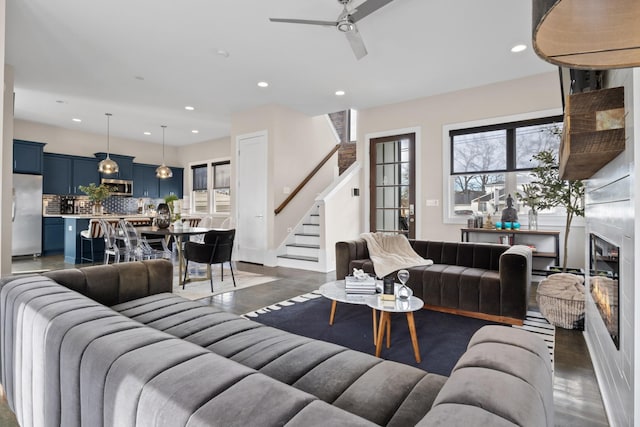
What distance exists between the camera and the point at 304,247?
618 centimetres

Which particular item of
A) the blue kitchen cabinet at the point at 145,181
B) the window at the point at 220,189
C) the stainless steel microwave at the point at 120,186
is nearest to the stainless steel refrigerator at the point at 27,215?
the stainless steel microwave at the point at 120,186

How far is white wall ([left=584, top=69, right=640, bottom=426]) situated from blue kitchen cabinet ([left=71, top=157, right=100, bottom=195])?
10048mm

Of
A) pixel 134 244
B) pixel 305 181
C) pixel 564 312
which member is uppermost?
pixel 305 181

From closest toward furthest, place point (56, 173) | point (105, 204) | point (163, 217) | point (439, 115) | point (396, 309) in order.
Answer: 1. point (396, 309)
2. point (163, 217)
3. point (439, 115)
4. point (56, 173)
5. point (105, 204)

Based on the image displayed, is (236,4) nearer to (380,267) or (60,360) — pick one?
(380,267)

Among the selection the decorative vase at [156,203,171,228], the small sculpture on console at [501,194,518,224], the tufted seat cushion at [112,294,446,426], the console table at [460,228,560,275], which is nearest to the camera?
the tufted seat cushion at [112,294,446,426]

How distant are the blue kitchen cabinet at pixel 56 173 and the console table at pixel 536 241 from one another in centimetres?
902

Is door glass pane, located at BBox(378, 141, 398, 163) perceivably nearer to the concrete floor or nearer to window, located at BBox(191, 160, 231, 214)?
the concrete floor

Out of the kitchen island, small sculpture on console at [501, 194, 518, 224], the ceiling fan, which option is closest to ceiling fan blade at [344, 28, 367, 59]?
the ceiling fan

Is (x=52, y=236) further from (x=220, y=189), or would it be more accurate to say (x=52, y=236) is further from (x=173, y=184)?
(x=220, y=189)

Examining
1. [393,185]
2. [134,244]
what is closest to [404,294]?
[393,185]

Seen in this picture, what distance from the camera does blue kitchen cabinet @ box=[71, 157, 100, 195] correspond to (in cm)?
823

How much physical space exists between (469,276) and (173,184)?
9482 mm

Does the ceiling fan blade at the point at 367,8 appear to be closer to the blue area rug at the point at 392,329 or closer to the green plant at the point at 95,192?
the blue area rug at the point at 392,329
